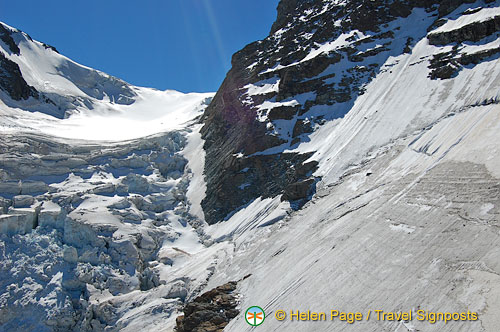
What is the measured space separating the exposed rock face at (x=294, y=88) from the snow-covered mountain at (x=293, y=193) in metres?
0.21

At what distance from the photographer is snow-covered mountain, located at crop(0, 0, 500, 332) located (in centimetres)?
1502

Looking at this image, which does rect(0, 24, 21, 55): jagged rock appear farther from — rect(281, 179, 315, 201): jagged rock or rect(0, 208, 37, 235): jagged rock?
rect(281, 179, 315, 201): jagged rock

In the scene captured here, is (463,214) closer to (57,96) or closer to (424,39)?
(424,39)

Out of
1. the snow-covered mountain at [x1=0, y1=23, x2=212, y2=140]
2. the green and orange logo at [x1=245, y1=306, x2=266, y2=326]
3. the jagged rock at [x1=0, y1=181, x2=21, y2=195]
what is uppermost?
the snow-covered mountain at [x1=0, y1=23, x2=212, y2=140]

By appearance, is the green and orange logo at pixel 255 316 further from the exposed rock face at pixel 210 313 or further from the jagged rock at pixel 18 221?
the jagged rock at pixel 18 221

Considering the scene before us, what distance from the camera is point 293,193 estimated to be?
26906 millimetres

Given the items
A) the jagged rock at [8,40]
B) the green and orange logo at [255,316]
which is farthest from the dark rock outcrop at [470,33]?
the jagged rock at [8,40]

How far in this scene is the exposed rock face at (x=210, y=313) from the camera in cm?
1698

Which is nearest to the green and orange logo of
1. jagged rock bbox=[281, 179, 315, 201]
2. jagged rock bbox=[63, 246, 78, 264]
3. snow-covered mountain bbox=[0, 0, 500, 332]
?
snow-covered mountain bbox=[0, 0, 500, 332]

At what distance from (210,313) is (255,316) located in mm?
2405

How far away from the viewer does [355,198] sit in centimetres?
2205

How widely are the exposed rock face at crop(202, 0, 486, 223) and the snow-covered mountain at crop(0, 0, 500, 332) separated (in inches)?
8.4

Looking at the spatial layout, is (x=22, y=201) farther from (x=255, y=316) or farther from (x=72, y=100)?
(x=72, y=100)

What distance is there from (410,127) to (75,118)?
2039 inches
